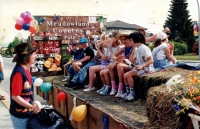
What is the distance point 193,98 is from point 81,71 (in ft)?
14.8

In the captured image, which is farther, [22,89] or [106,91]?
[106,91]

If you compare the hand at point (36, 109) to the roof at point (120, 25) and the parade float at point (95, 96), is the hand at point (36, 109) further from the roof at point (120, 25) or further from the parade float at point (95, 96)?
the roof at point (120, 25)

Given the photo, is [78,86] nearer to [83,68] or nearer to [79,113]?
[83,68]

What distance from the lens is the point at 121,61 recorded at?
535 centimetres

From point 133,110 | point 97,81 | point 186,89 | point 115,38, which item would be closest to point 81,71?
point 97,81

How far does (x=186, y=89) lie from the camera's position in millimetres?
2709

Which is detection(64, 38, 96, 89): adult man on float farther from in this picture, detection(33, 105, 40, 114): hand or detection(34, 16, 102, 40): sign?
detection(33, 105, 40, 114): hand

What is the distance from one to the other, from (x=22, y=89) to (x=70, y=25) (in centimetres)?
718

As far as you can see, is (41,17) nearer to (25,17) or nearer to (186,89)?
(25,17)

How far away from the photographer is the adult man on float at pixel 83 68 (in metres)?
6.61

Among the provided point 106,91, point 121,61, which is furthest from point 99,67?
point 121,61

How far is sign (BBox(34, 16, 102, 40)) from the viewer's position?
10.1m

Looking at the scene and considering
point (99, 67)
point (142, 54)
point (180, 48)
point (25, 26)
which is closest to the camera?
point (142, 54)

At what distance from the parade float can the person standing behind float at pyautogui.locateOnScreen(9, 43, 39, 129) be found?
3.05 feet
